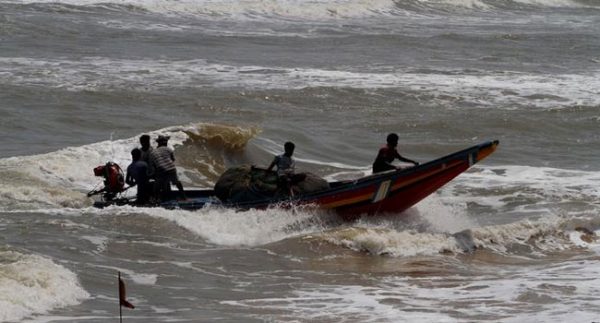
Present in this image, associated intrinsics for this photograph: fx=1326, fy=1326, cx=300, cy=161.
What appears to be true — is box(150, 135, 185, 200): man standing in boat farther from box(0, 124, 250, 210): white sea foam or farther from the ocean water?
box(0, 124, 250, 210): white sea foam

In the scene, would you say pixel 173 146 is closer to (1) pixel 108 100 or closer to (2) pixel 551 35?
(1) pixel 108 100

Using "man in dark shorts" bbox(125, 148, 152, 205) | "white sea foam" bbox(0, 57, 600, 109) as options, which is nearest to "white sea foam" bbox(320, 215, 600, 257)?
"man in dark shorts" bbox(125, 148, 152, 205)

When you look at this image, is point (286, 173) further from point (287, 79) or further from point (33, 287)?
point (287, 79)

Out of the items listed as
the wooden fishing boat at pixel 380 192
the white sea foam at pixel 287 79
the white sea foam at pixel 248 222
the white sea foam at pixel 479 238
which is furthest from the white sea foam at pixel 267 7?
the white sea foam at pixel 479 238

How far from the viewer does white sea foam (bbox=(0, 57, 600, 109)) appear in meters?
29.1

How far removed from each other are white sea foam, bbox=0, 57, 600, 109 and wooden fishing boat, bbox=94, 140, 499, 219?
12283 mm

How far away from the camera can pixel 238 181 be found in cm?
1692

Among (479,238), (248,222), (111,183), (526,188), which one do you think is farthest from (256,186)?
(526,188)

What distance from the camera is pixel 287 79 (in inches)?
1217

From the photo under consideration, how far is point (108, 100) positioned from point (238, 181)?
1070 centimetres

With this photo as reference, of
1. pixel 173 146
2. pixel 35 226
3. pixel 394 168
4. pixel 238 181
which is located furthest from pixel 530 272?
pixel 173 146

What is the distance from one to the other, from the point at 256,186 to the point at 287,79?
14363 millimetres

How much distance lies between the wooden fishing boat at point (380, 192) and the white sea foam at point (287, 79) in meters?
12.3

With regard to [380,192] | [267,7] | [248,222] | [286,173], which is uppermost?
[267,7]
